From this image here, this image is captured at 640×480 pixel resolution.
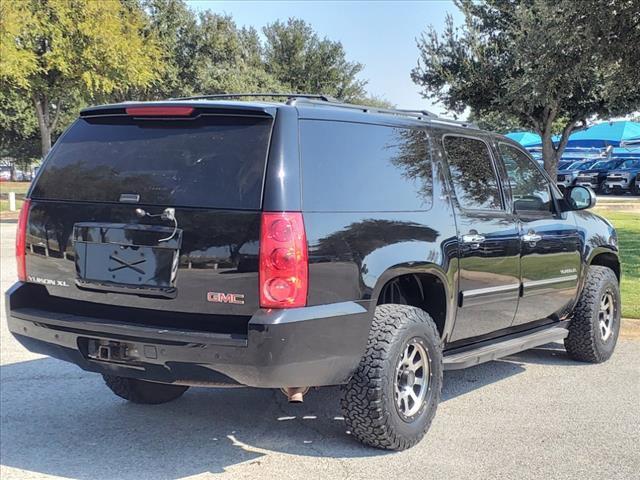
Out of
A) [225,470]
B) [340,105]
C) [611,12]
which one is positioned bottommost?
[225,470]

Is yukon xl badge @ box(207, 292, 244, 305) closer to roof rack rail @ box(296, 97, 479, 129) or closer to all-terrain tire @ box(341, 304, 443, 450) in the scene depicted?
all-terrain tire @ box(341, 304, 443, 450)

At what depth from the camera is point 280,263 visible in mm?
3561

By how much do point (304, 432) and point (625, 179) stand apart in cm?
3277

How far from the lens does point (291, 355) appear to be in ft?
11.8

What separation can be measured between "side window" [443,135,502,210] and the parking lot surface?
4.79 ft

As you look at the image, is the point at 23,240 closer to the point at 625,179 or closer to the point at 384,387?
the point at 384,387

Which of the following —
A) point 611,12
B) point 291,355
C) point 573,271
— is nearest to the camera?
point 291,355

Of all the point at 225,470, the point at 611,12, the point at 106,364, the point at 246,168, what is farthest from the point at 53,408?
the point at 611,12

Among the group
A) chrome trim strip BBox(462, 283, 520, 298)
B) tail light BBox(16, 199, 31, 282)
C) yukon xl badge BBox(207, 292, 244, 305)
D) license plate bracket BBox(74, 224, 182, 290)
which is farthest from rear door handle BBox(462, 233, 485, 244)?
tail light BBox(16, 199, 31, 282)

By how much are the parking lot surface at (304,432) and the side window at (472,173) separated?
146cm

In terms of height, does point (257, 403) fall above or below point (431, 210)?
below

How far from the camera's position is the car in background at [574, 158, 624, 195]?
35375mm

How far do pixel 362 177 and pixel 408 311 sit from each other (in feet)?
2.77

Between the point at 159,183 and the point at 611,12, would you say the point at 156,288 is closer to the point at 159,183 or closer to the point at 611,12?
the point at 159,183
